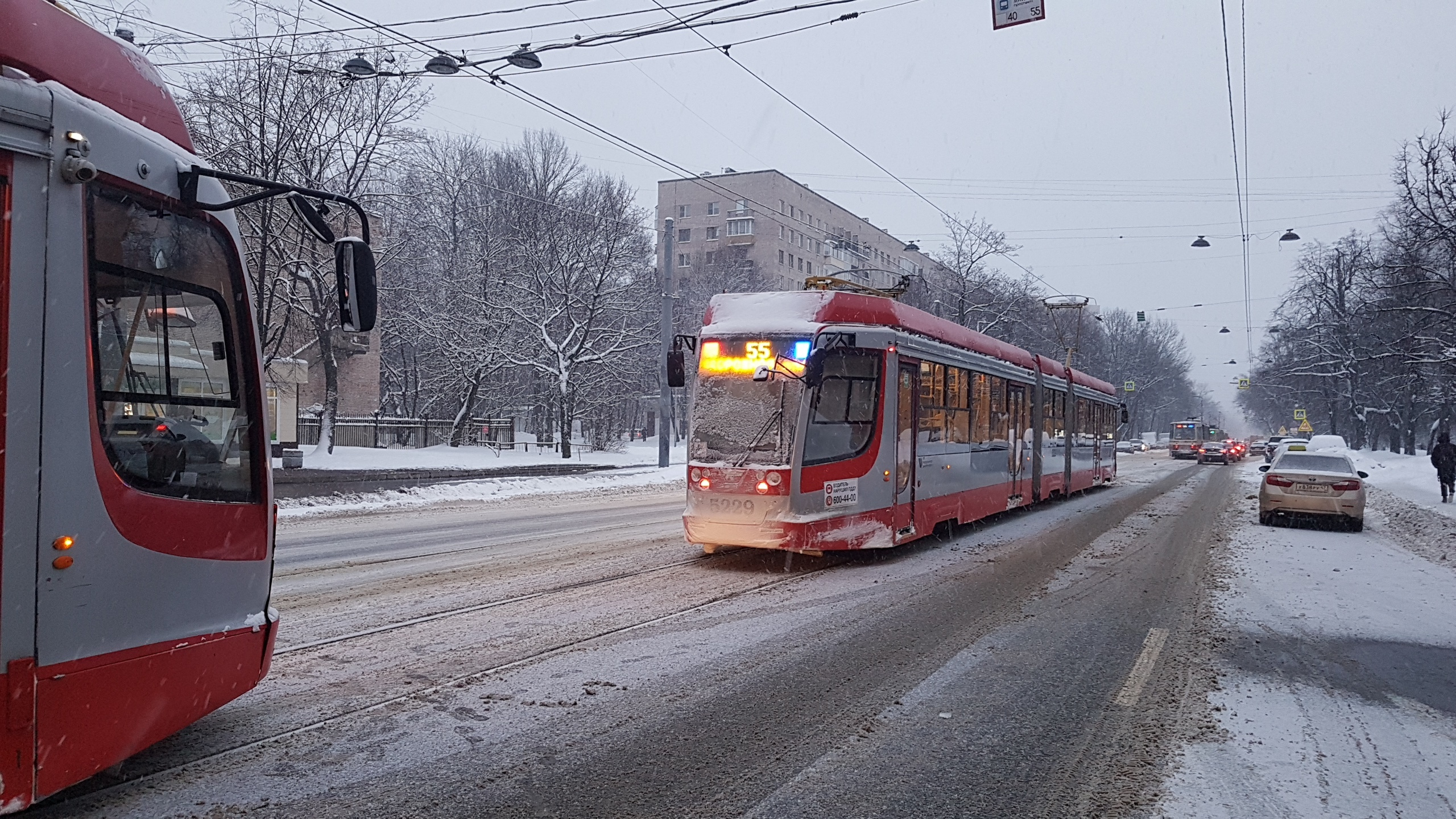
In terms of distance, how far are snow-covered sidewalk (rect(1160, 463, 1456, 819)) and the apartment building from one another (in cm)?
6056

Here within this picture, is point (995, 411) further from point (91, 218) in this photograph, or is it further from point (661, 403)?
point (661, 403)

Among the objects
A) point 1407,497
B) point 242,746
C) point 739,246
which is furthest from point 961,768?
point 739,246

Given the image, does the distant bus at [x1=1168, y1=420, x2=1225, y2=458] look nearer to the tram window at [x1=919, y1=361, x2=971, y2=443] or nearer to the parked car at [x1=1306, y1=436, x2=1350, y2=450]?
the parked car at [x1=1306, y1=436, x2=1350, y2=450]

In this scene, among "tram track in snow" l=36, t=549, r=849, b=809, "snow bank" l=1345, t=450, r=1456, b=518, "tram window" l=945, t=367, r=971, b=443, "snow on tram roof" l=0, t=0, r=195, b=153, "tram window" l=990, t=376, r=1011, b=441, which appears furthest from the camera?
"snow bank" l=1345, t=450, r=1456, b=518

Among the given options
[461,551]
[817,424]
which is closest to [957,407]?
[817,424]

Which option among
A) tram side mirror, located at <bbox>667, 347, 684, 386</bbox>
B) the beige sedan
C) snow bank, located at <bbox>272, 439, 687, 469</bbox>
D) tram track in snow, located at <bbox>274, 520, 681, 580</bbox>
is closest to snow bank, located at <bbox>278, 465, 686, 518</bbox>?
snow bank, located at <bbox>272, 439, 687, 469</bbox>

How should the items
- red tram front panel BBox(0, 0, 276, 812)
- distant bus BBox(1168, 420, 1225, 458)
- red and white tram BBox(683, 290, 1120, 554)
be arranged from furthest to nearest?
distant bus BBox(1168, 420, 1225, 458)
red and white tram BBox(683, 290, 1120, 554)
red tram front panel BBox(0, 0, 276, 812)

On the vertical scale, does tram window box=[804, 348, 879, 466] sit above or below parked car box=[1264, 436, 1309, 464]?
above

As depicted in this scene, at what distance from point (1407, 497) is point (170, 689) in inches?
1030

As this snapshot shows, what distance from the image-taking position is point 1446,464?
20328mm

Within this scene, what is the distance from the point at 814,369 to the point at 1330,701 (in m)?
5.38

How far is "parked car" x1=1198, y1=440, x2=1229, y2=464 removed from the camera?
54281 mm

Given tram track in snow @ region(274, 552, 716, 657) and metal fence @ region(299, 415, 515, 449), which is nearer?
tram track in snow @ region(274, 552, 716, 657)

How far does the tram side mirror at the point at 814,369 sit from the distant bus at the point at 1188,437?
60.4 metres
